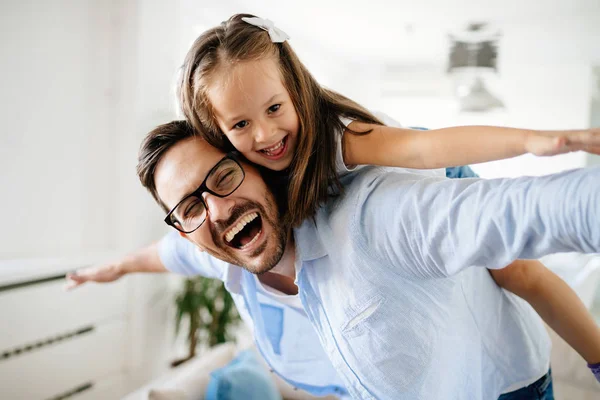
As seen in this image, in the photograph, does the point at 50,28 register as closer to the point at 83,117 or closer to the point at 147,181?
the point at 83,117

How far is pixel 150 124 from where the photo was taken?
3164 mm

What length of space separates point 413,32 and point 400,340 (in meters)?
4.79

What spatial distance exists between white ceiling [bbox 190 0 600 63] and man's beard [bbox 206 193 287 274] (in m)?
2.95

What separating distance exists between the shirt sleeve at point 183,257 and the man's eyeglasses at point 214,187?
1.30ft

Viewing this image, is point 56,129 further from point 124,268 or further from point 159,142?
point 159,142

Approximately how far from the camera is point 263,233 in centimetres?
117

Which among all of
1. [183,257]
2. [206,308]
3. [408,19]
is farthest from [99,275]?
[408,19]

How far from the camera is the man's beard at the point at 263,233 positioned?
1158 mm

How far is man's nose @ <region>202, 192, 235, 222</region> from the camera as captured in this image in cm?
117

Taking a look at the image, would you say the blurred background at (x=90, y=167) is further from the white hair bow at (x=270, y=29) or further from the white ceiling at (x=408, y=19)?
the white hair bow at (x=270, y=29)

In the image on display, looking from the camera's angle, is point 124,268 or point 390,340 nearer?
point 390,340

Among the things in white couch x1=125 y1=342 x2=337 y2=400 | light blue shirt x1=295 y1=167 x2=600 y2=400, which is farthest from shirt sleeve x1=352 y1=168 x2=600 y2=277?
white couch x1=125 y1=342 x2=337 y2=400

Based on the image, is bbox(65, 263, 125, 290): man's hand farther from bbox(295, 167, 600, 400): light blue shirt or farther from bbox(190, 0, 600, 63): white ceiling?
bbox(190, 0, 600, 63): white ceiling

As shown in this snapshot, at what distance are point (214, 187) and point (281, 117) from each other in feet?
0.80
